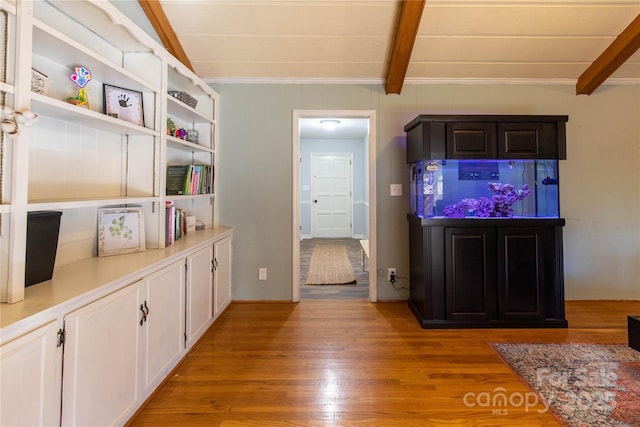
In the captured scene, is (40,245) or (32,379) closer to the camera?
(32,379)

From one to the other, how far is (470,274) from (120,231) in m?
2.59

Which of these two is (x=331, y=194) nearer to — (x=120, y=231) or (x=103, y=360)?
(x=120, y=231)

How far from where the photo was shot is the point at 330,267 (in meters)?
4.57

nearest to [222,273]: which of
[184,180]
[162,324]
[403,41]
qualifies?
[184,180]

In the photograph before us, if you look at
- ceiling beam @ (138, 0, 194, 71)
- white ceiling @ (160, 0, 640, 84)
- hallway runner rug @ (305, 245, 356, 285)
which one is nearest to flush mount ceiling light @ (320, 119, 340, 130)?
white ceiling @ (160, 0, 640, 84)

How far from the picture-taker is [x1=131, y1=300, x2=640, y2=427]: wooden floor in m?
1.51

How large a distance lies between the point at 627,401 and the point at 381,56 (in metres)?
2.92

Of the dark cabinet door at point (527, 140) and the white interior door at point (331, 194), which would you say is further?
the white interior door at point (331, 194)

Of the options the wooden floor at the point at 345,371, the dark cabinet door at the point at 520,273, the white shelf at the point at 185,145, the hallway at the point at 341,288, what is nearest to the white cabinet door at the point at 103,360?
the wooden floor at the point at 345,371

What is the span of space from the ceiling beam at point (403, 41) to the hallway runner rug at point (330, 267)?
2.35 meters

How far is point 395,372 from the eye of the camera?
1.87 m

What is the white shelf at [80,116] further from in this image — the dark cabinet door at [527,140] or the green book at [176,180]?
the dark cabinet door at [527,140]

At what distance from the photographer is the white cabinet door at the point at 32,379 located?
876 millimetres

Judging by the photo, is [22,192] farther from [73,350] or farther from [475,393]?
[475,393]
